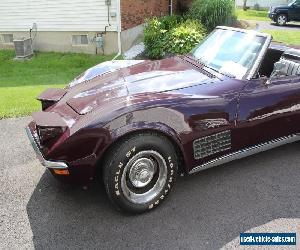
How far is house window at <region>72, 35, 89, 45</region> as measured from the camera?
1166 cm

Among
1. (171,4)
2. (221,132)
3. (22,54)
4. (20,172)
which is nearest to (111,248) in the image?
(221,132)

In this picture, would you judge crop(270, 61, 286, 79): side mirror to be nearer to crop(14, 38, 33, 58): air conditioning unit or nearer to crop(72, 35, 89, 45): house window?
crop(72, 35, 89, 45): house window

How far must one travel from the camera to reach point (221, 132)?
3.64 meters

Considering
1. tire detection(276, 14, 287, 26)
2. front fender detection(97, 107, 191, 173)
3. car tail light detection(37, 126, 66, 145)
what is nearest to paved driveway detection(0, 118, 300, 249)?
front fender detection(97, 107, 191, 173)

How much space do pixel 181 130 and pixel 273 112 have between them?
1173 millimetres

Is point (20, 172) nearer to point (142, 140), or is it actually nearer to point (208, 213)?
point (142, 140)

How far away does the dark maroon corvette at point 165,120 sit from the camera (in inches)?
126

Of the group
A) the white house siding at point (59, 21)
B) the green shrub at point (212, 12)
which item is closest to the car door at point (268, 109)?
the white house siding at point (59, 21)

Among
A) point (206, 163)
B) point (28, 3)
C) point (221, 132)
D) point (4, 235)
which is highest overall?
point (28, 3)

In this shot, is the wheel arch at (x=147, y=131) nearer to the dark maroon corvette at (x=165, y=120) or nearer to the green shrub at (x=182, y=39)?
the dark maroon corvette at (x=165, y=120)

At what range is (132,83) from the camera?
4.01m

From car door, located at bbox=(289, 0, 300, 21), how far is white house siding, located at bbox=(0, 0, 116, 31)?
12656mm

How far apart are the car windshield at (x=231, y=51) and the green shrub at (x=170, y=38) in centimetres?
571

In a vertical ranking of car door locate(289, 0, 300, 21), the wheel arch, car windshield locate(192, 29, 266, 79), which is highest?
car door locate(289, 0, 300, 21)
